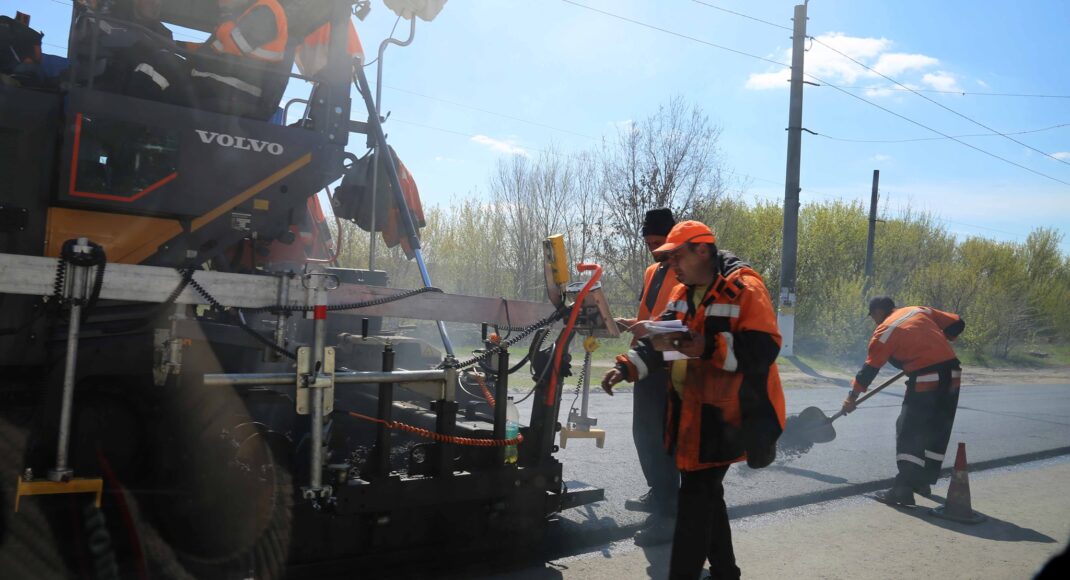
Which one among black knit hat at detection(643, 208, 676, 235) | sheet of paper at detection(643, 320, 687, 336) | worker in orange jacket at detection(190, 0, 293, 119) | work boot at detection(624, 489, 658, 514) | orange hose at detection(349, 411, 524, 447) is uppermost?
worker in orange jacket at detection(190, 0, 293, 119)

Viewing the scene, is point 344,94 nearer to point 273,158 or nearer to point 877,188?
point 273,158

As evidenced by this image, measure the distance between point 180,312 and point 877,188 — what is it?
108 ft

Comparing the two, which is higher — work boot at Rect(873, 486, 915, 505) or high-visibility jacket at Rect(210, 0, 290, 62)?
high-visibility jacket at Rect(210, 0, 290, 62)

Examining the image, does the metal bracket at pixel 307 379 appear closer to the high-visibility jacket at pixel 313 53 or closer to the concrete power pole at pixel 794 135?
the high-visibility jacket at pixel 313 53

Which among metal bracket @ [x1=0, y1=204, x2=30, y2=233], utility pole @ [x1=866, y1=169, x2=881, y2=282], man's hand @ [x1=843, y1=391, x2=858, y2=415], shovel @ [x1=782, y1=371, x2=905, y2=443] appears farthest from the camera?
utility pole @ [x1=866, y1=169, x2=881, y2=282]

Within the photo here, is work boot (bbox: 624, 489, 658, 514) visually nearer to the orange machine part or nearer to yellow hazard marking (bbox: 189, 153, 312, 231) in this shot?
yellow hazard marking (bbox: 189, 153, 312, 231)

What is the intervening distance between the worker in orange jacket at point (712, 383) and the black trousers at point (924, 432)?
325 centimetres

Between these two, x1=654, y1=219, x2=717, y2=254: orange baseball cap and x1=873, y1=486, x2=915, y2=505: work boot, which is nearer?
x1=654, y1=219, x2=717, y2=254: orange baseball cap

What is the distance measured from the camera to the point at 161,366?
3.30 meters

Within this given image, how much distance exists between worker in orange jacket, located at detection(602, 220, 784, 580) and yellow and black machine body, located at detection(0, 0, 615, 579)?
25.0 inches

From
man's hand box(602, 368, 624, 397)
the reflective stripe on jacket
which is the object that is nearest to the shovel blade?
the reflective stripe on jacket

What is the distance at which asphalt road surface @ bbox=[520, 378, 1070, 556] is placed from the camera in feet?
17.6

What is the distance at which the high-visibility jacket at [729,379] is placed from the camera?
350cm

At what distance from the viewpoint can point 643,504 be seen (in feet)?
18.3
